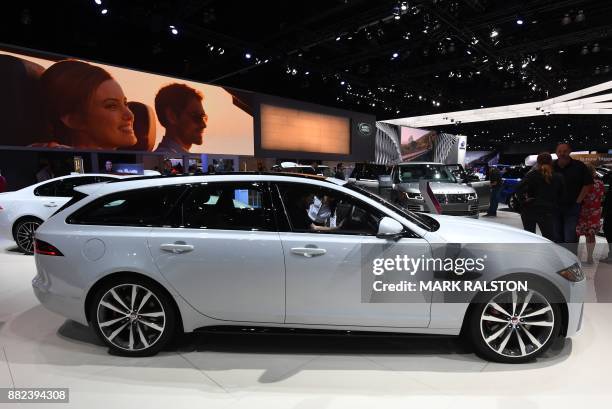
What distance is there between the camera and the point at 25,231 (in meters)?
6.16

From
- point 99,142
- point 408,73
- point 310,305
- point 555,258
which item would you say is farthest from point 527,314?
point 408,73

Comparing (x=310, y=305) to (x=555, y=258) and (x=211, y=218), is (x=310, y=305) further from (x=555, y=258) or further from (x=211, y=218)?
(x=555, y=258)

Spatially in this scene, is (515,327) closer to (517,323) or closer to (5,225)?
(517,323)

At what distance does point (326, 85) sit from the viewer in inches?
701

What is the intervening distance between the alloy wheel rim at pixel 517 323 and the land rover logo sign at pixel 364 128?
16.8 m

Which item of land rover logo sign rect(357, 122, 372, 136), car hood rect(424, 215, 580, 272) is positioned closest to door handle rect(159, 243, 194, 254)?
car hood rect(424, 215, 580, 272)

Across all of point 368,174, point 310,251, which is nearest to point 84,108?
point 368,174

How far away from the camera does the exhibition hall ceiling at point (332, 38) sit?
9703 millimetres

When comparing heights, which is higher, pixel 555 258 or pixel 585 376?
pixel 555 258

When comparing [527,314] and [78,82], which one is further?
[78,82]

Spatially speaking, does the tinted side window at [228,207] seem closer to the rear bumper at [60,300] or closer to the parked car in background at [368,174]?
the rear bumper at [60,300]

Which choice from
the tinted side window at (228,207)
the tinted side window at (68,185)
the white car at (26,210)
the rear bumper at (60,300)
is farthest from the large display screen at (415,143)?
the rear bumper at (60,300)

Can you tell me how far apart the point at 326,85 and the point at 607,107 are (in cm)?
1307

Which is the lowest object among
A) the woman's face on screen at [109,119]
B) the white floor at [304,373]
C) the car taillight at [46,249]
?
the white floor at [304,373]
